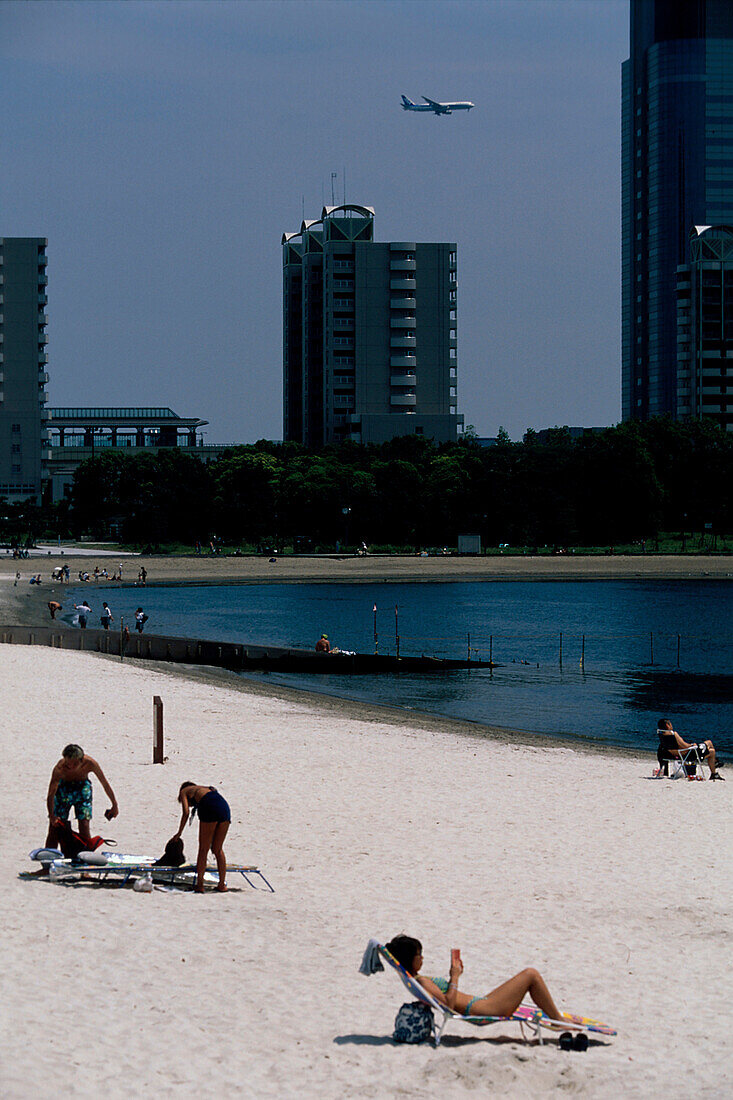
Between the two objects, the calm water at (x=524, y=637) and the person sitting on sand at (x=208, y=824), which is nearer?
the person sitting on sand at (x=208, y=824)

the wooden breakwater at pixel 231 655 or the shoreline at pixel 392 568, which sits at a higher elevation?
the shoreline at pixel 392 568

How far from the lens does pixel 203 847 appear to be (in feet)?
45.5

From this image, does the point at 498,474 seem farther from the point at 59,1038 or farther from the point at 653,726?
the point at 59,1038

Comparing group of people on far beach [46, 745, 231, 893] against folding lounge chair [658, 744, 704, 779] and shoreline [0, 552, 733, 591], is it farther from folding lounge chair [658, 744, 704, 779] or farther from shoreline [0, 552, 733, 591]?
shoreline [0, 552, 733, 591]

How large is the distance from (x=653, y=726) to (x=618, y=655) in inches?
832

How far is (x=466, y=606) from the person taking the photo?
84.8 metres

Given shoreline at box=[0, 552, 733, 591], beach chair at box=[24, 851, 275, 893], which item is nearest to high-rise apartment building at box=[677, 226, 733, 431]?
shoreline at box=[0, 552, 733, 591]

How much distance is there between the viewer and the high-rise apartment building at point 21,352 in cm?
16562

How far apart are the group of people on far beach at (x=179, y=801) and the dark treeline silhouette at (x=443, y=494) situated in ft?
408

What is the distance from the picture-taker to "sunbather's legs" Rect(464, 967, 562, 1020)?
10.1 metres

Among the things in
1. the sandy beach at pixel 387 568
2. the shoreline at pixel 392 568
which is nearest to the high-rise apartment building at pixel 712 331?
the sandy beach at pixel 387 568

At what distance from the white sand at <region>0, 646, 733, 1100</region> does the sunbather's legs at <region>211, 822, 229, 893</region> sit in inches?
11.7

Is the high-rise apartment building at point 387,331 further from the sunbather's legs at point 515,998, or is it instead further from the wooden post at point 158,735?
the sunbather's legs at point 515,998

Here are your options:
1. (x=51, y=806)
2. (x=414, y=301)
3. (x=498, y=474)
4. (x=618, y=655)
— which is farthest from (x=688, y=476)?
(x=51, y=806)
